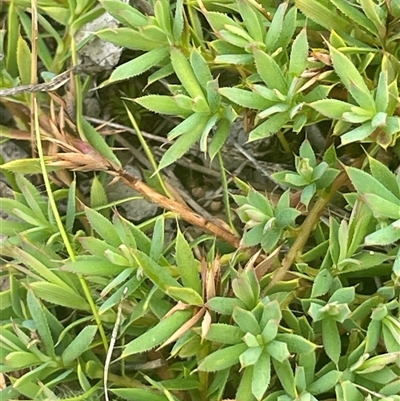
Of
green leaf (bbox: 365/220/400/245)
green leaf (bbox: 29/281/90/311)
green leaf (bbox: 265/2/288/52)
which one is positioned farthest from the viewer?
green leaf (bbox: 29/281/90/311)

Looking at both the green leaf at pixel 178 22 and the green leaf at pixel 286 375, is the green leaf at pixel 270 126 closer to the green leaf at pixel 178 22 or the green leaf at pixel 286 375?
the green leaf at pixel 178 22

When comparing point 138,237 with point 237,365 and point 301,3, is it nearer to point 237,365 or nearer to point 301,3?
point 237,365

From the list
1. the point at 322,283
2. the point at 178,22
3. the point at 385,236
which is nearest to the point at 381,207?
the point at 385,236

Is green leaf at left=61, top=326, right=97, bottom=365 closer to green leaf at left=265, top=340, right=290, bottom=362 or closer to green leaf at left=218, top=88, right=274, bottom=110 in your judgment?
green leaf at left=265, top=340, right=290, bottom=362

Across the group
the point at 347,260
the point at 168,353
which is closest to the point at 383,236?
the point at 347,260

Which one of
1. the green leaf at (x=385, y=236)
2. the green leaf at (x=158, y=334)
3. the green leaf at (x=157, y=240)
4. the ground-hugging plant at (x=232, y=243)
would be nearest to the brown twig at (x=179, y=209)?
the ground-hugging plant at (x=232, y=243)

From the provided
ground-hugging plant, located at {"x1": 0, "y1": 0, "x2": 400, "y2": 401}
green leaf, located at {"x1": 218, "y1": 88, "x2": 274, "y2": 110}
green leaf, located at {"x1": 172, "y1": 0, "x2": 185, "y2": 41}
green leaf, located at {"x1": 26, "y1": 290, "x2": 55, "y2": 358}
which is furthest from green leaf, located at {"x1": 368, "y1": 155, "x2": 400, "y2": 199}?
green leaf, located at {"x1": 26, "y1": 290, "x2": 55, "y2": 358}

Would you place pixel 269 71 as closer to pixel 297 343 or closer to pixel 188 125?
pixel 188 125

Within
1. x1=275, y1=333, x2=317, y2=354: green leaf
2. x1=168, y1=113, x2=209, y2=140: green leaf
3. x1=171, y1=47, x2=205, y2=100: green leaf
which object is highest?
x1=171, y1=47, x2=205, y2=100: green leaf
